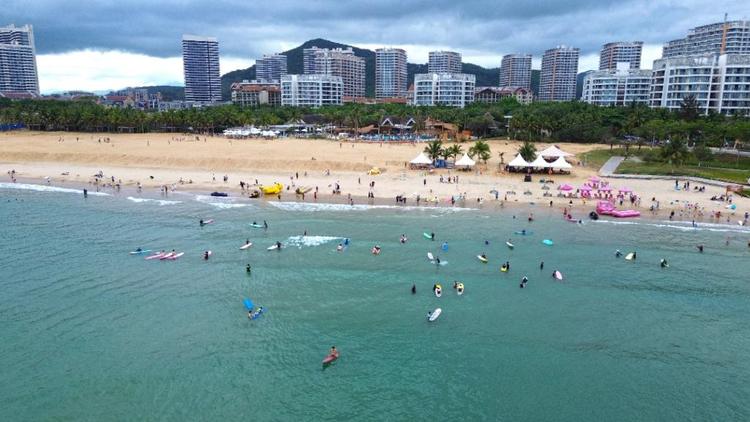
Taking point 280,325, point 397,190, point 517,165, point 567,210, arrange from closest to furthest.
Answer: point 280,325
point 567,210
point 397,190
point 517,165

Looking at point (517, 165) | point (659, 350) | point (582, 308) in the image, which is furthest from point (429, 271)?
point (517, 165)

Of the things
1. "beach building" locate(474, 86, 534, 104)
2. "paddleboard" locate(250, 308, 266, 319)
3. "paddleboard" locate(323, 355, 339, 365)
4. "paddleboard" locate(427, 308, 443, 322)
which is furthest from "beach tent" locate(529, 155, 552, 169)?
"beach building" locate(474, 86, 534, 104)

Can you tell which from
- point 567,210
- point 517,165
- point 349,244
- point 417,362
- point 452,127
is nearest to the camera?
point 417,362

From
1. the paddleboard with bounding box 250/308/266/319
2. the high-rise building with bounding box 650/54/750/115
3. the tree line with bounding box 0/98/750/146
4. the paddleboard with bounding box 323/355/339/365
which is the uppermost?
the high-rise building with bounding box 650/54/750/115

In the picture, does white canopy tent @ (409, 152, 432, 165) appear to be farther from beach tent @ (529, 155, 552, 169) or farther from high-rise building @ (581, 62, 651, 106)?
high-rise building @ (581, 62, 651, 106)

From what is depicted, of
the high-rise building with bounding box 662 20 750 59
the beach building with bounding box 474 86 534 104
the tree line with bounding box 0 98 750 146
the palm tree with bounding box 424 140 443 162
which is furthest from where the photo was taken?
the beach building with bounding box 474 86 534 104

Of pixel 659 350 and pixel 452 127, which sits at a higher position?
pixel 452 127

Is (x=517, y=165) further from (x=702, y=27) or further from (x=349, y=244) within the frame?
(x=702, y=27)
